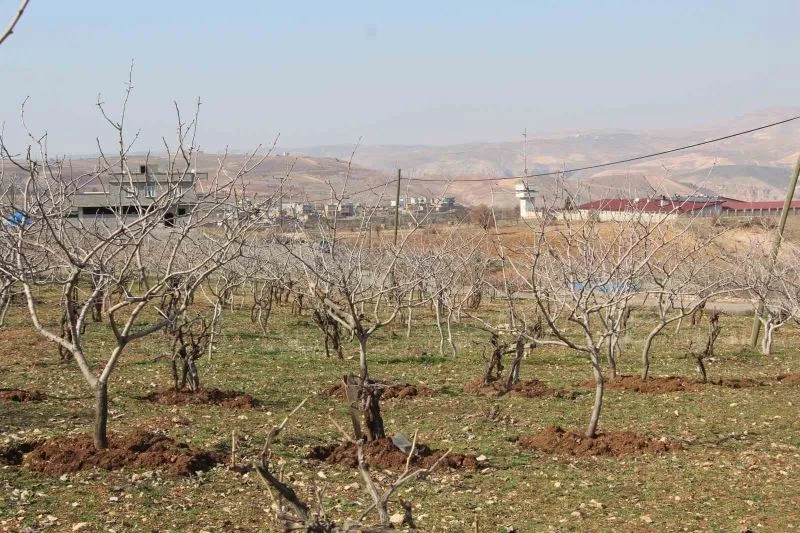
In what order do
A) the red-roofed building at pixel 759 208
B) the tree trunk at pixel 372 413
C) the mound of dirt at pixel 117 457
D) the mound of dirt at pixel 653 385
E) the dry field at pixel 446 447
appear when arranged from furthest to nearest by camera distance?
the red-roofed building at pixel 759 208, the mound of dirt at pixel 653 385, the tree trunk at pixel 372 413, the mound of dirt at pixel 117 457, the dry field at pixel 446 447

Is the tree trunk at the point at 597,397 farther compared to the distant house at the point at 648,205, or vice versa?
the distant house at the point at 648,205

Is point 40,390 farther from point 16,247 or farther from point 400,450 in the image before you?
point 400,450

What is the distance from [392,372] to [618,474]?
23.1ft

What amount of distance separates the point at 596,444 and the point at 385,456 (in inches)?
84.7

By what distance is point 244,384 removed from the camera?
1265 centimetres

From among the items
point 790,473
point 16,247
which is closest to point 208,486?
point 16,247

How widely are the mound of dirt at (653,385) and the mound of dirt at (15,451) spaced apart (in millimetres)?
7681

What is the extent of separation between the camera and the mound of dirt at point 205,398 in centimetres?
1056

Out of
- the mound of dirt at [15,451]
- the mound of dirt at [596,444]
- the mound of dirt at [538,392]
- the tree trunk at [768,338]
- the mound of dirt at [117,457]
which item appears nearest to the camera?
the mound of dirt at [117,457]

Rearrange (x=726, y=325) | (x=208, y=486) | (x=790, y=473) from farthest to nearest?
(x=726, y=325)
(x=790, y=473)
(x=208, y=486)

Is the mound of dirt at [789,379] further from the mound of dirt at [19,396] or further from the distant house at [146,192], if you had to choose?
the mound of dirt at [19,396]

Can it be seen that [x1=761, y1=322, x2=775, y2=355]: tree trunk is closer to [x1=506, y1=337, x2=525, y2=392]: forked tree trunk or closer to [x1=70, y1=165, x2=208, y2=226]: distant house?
[x1=506, y1=337, x2=525, y2=392]: forked tree trunk

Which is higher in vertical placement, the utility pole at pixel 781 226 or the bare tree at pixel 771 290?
the utility pole at pixel 781 226

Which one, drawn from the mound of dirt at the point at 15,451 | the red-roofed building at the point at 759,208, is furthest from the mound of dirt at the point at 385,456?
Result: the red-roofed building at the point at 759,208
